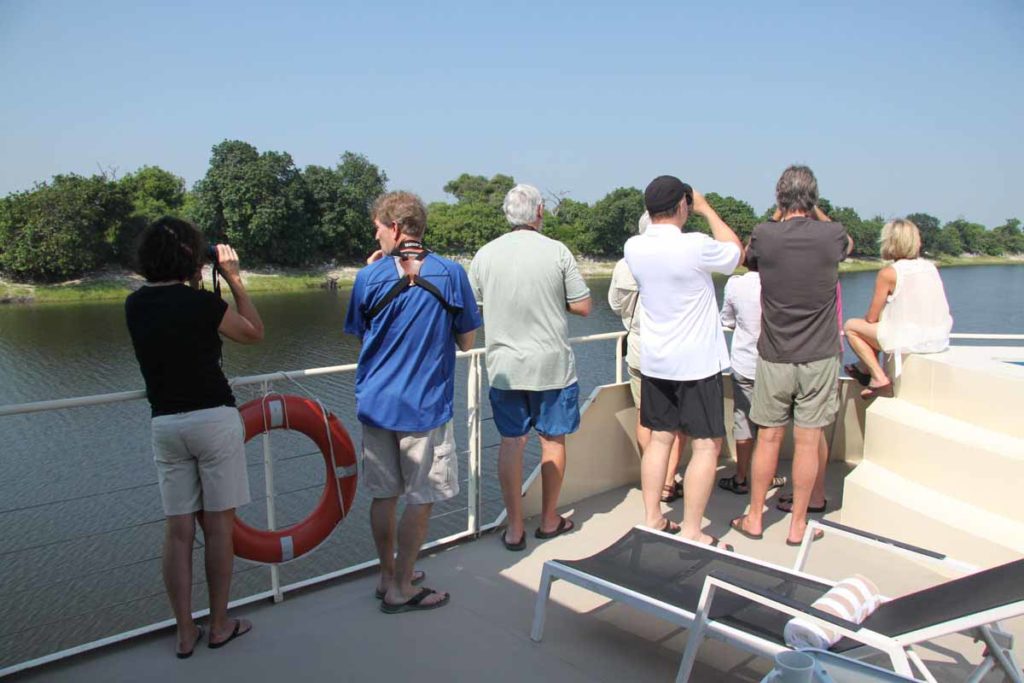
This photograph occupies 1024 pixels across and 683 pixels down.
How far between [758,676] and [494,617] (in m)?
0.84

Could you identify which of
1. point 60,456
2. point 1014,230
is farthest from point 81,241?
point 1014,230

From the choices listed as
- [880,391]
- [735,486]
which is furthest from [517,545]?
[880,391]

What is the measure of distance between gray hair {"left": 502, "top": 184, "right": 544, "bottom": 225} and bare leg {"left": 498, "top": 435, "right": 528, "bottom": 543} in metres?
0.86

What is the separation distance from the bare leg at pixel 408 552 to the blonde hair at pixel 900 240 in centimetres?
248

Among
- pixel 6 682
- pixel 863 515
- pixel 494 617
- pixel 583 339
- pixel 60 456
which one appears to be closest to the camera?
pixel 6 682

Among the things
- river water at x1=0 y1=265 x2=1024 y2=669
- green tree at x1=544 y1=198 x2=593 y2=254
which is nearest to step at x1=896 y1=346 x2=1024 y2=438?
river water at x1=0 y1=265 x2=1024 y2=669

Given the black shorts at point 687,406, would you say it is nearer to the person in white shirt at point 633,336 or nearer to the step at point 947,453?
the person in white shirt at point 633,336

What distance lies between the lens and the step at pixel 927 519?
264cm

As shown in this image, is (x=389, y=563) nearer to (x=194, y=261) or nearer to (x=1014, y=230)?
(x=194, y=261)

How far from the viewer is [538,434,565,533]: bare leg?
2967mm

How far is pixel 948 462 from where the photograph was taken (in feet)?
9.56

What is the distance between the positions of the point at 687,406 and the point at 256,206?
45.9 meters

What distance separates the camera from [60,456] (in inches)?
427

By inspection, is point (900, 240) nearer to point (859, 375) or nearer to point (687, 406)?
point (859, 375)
